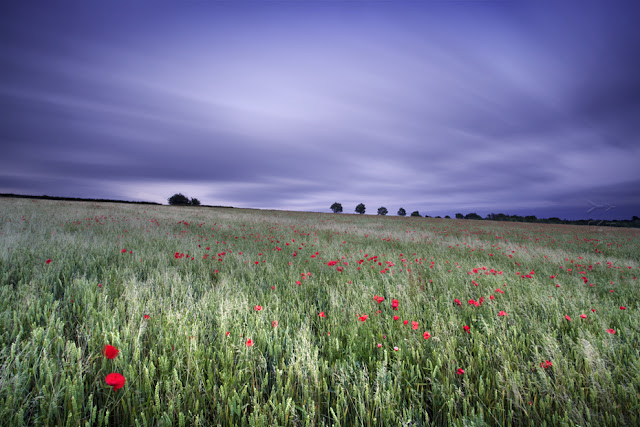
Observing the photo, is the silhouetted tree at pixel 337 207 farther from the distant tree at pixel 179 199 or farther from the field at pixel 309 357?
the field at pixel 309 357

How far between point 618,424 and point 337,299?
2.62 metres

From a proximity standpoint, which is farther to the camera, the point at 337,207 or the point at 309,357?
the point at 337,207

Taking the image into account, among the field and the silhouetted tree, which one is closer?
the field

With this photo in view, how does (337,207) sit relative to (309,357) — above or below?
above

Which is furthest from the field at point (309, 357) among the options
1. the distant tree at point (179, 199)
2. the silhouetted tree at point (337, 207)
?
the distant tree at point (179, 199)

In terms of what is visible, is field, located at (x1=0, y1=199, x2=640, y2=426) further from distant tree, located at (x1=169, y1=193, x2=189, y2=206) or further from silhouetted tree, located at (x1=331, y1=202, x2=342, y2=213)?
distant tree, located at (x1=169, y1=193, x2=189, y2=206)

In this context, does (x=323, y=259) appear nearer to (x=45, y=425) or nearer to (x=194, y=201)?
(x=45, y=425)

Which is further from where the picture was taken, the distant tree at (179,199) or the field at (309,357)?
the distant tree at (179,199)

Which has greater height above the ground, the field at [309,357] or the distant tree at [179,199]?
the distant tree at [179,199]

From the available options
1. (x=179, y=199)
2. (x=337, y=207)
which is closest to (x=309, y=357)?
(x=337, y=207)

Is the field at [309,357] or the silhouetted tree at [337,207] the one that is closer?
the field at [309,357]

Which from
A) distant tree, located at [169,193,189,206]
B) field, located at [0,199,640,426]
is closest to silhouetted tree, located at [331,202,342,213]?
distant tree, located at [169,193,189,206]

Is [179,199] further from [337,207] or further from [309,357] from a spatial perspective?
[309,357]

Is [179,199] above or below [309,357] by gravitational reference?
above
